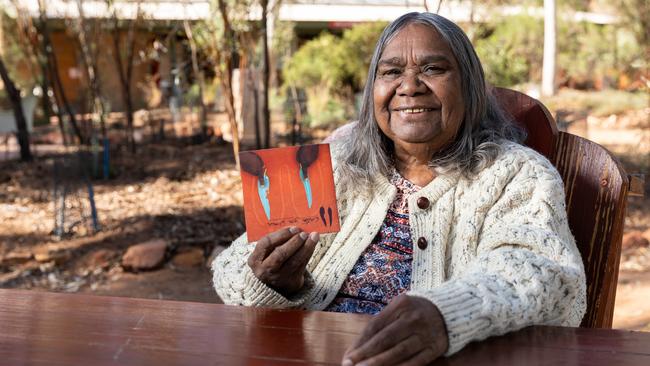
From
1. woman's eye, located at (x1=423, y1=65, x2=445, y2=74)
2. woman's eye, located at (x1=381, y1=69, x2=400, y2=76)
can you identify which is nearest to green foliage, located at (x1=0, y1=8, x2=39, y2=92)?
woman's eye, located at (x1=381, y1=69, x2=400, y2=76)

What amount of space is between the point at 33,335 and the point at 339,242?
92 cm

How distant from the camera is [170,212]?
281 inches

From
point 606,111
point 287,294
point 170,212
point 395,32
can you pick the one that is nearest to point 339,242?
point 287,294

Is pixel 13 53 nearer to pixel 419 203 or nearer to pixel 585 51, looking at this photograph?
pixel 585 51

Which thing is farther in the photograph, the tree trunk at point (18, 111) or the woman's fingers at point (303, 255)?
the tree trunk at point (18, 111)

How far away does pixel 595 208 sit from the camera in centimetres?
221

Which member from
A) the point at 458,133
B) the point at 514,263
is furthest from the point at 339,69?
Answer: the point at 514,263

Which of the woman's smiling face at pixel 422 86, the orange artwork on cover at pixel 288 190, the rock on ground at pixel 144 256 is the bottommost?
the rock on ground at pixel 144 256

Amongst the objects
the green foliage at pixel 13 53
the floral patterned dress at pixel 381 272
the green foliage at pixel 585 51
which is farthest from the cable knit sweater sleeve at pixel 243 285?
the green foliage at pixel 585 51

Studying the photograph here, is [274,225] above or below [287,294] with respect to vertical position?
above

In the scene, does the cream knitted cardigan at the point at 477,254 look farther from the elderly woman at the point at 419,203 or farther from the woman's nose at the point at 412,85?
the woman's nose at the point at 412,85

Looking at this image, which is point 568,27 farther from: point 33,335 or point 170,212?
point 33,335

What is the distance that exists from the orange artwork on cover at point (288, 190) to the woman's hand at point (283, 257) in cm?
2

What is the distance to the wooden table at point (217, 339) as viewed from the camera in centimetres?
147
